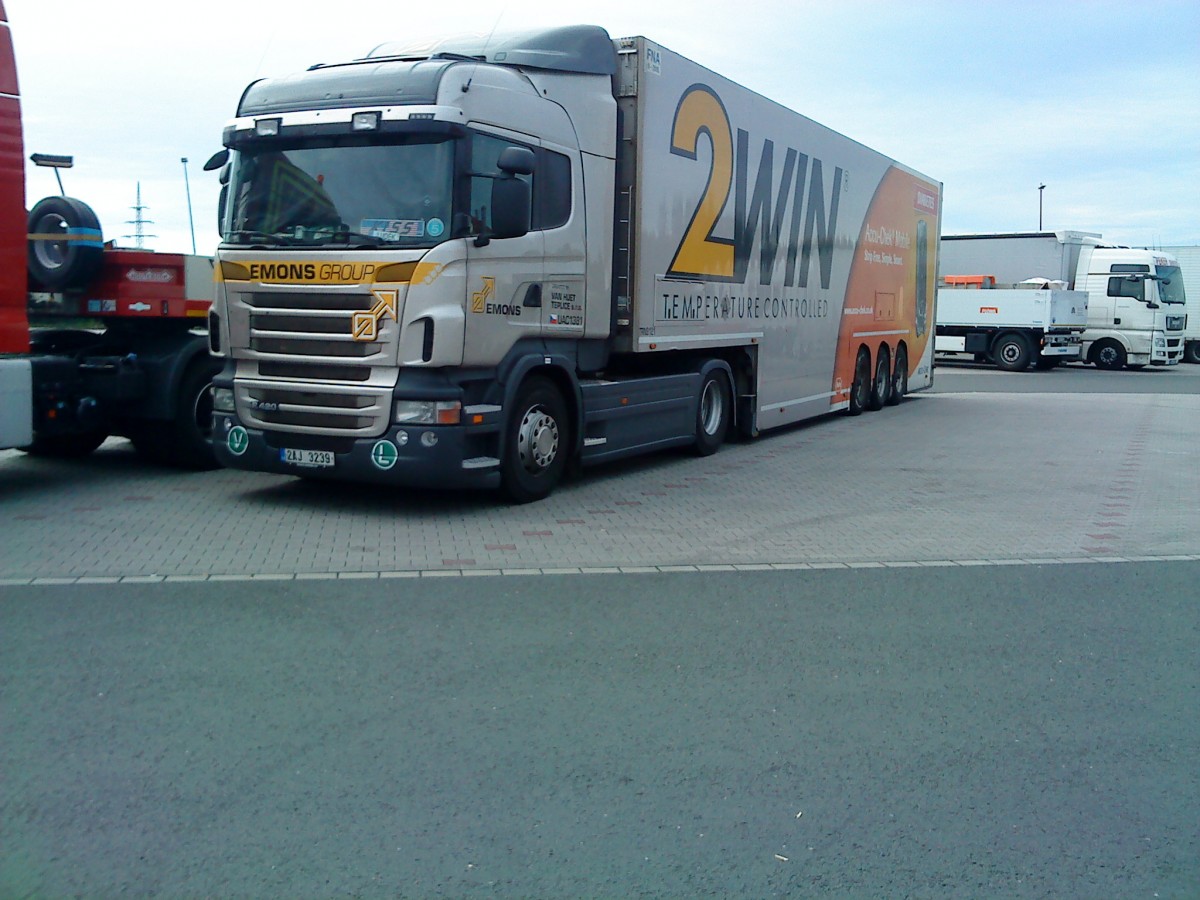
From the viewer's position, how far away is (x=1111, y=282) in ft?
120

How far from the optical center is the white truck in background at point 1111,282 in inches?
1428

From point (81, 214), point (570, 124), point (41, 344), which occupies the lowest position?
point (41, 344)

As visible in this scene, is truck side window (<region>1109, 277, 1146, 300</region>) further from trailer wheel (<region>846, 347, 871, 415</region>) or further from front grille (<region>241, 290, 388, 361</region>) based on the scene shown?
front grille (<region>241, 290, 388, 361</region>)

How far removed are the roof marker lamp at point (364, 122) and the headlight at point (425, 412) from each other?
6.60ft

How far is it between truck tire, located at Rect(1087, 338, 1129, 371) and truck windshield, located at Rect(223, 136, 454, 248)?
32.5m

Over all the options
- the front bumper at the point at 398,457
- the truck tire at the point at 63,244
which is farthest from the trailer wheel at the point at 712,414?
the truck tire at the point at 63,244

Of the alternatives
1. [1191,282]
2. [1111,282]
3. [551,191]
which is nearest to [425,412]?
[551,191]

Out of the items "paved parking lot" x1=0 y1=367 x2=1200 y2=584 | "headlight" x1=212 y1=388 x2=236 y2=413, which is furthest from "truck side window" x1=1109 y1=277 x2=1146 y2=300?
"headlight" x1=212 y1=388 x2=236 y2=413

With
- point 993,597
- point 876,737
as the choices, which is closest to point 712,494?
point 993,597

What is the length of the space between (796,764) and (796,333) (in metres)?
11.7

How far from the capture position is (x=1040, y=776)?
459 centimetres

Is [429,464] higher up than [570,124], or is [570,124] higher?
[570,124]

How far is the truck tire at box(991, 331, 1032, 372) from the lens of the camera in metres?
35.5

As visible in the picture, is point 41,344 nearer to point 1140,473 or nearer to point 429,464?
point 429,464
